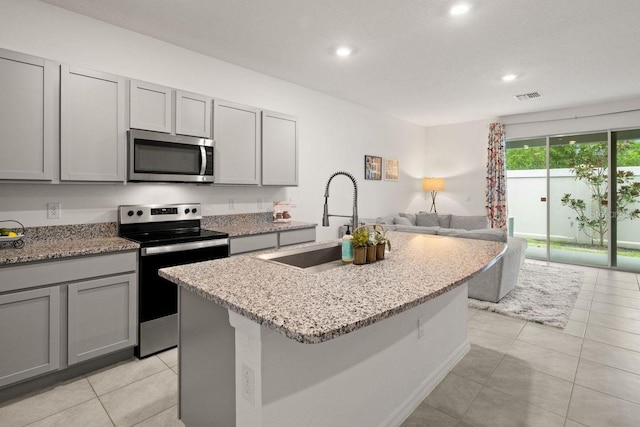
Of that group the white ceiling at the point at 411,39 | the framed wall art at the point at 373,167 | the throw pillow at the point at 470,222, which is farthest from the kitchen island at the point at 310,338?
the throw pillow at the point at 470,222

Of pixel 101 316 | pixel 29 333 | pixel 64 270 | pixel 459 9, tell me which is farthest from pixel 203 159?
pixel 459 9

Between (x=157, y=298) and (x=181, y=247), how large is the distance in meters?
0.43

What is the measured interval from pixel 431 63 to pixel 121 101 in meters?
3.13

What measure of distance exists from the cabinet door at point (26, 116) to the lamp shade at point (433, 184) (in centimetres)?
617

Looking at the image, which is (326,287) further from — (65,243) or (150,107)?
(150,107)

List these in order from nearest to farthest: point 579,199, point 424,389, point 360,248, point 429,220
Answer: point 360,248, point 424,389, point 579,199, point 429,220

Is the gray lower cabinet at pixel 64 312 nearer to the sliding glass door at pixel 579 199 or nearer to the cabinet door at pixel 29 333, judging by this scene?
the cabinet door at pixel 29 333

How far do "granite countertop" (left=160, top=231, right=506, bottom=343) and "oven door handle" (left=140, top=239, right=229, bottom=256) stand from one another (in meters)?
1.03

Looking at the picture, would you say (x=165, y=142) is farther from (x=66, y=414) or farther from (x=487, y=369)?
(x=487, y=369)

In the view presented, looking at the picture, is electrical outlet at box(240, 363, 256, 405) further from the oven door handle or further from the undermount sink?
the oven door handle

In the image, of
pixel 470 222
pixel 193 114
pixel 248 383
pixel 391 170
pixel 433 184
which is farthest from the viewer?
pixel 433 184

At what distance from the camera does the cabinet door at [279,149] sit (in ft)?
12.2

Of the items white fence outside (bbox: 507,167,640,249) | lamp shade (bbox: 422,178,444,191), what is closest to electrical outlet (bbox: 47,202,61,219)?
lamp shade (bbox: 422,178,444,191)

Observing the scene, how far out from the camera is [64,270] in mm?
2215
